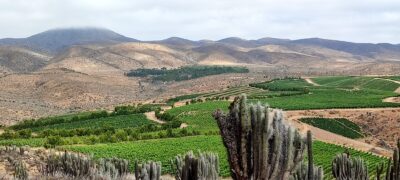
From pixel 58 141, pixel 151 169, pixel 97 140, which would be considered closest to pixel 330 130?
pixel 97 140

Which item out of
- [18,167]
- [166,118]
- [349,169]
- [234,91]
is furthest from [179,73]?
[349,169]

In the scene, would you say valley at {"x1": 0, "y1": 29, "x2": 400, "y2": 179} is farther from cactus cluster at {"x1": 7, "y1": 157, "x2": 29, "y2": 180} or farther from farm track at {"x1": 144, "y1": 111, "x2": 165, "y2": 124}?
cactus cluster at {"x1": 7, "y1": 157, "x2": 29, "y2": 180}

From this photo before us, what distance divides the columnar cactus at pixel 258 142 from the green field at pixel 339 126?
51.9 meters

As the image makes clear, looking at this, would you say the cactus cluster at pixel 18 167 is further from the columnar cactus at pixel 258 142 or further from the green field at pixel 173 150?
the columnar cactus at pixel 258 142

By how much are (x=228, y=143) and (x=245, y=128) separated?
26.3 inches

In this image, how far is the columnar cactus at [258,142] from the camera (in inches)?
526

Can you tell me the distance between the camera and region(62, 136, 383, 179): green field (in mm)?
42094

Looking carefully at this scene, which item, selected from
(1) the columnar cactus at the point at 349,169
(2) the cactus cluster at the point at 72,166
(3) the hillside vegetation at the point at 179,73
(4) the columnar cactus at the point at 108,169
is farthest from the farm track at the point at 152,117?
(3) the hillside vegetation at the point at 179,73

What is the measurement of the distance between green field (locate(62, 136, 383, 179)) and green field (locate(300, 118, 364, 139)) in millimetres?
11672

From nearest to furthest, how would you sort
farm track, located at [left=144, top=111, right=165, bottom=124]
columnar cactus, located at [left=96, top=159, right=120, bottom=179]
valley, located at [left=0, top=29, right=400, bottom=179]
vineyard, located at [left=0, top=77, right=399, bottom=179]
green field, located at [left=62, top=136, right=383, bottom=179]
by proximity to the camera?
columnar cactus, located at [left=96, top=159, right=120, bottom=179]
green field, located at [left=62, top=136, right=383, bottom=179]
valley, located at [left=0, top=29, right=400, bottom=179]
vineyard, located at [left=0, top=77, right=399, bottom=179]
farm track, located at [left=144, top=111, right=165, bottom=124]

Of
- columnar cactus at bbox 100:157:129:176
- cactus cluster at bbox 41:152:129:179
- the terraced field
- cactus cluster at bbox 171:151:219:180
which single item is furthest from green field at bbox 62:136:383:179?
the terraced field

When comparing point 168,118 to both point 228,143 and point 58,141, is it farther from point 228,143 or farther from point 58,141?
point 228,143

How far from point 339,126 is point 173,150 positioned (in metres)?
28.8

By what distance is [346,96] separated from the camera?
88.9 m
